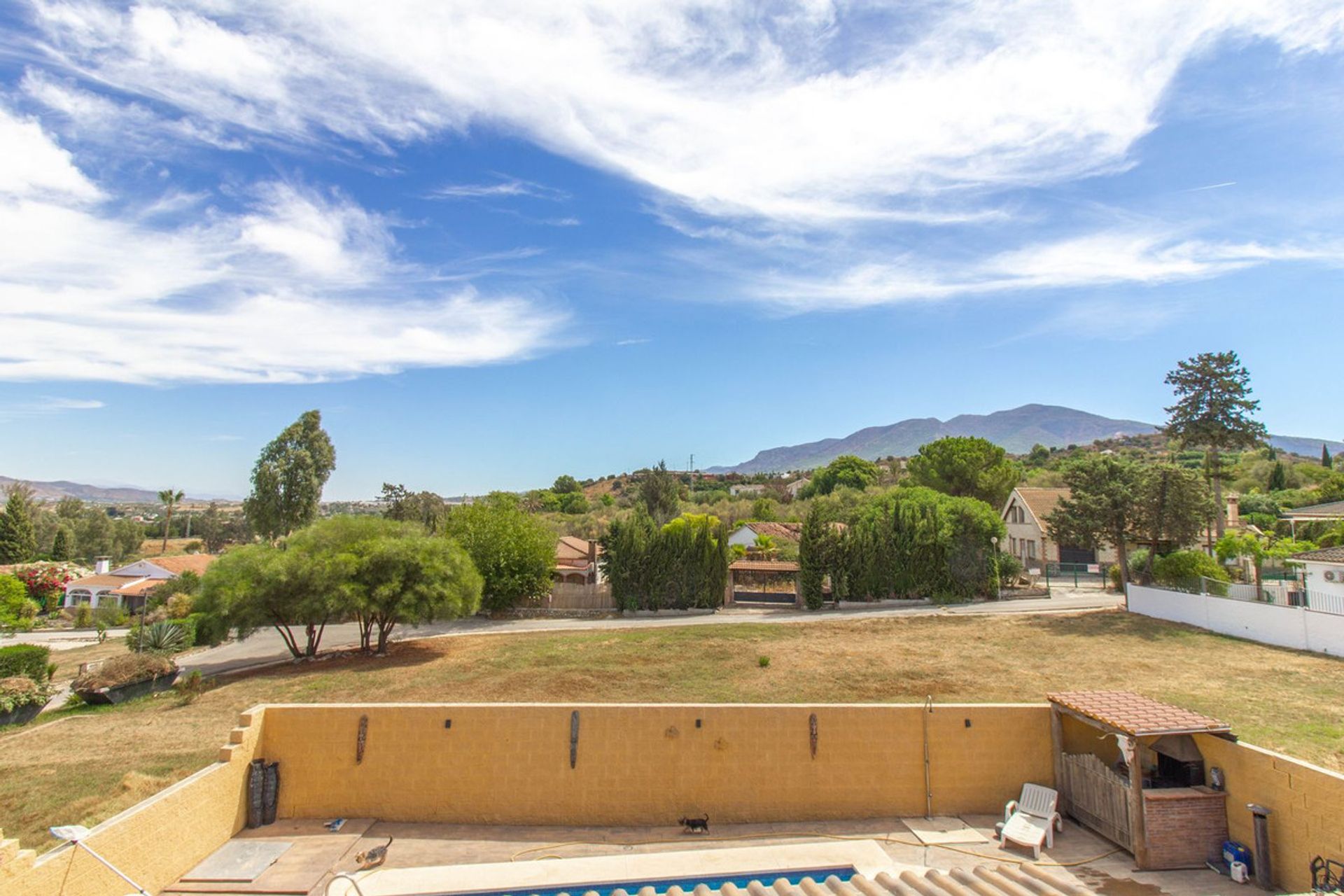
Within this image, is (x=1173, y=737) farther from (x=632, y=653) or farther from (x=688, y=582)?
(x=688, y=582)

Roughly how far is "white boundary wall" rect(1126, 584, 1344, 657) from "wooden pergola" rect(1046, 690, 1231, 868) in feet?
44.9

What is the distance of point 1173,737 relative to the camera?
9.24m

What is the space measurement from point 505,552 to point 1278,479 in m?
70.3

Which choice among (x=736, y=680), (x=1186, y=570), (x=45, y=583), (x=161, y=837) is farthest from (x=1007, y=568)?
(x=45, y=583)

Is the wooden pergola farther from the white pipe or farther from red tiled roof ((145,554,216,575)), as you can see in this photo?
red tiled roof ((145,554,216,575))

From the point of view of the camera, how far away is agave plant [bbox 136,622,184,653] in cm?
2503

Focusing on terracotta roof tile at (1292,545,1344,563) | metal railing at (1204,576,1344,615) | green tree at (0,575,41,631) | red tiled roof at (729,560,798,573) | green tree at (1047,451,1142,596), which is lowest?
green tree at (0,575,41,631)

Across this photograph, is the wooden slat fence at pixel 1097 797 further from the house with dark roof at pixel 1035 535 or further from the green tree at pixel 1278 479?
the green tree at pixel 1278 479

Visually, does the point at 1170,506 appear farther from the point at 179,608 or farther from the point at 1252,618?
the point at 179,608

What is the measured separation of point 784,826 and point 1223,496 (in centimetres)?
4335

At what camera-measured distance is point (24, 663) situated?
19.8m

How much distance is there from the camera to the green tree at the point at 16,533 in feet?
174

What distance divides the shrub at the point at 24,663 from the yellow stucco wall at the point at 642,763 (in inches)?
613

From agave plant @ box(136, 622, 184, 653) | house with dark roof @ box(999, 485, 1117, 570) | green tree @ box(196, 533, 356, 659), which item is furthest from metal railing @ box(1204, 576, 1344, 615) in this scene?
agave plant @ box(136, 622, 184, 653)
